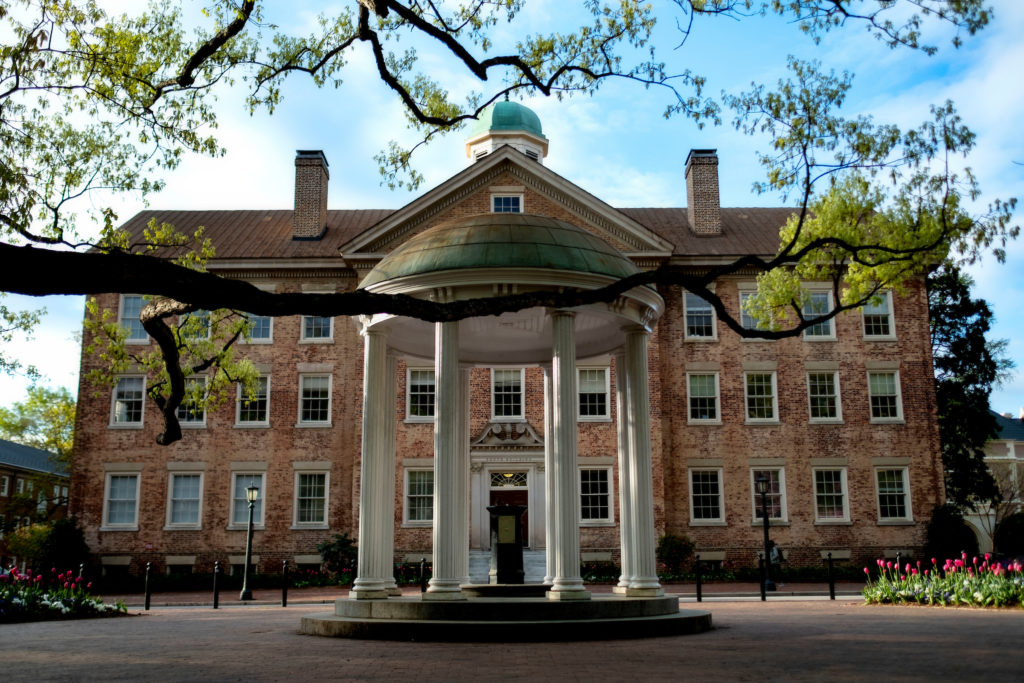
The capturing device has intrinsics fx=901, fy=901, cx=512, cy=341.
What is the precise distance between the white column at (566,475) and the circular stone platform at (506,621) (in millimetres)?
648

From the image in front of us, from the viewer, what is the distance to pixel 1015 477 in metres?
60.0

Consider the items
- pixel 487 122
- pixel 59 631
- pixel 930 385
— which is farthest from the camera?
pixel 487 122

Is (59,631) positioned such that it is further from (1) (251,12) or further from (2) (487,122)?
(2) (487,122)

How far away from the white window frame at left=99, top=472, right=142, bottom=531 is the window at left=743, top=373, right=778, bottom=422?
24.3m

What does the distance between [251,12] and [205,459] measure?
25.8 meters

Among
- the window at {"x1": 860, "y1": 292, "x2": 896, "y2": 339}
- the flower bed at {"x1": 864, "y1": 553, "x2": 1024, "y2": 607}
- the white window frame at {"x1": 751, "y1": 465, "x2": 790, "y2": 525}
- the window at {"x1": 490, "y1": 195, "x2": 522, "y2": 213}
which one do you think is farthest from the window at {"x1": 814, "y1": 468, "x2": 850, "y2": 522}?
the flower bed at {"x1": 864, "y1": 553, "x2": 1024, "y2": 607}

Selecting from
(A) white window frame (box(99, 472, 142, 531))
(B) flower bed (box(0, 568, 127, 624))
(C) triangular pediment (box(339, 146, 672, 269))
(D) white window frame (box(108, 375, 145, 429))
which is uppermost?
(C) triangular pediment (box(339, 146, 672, 269))

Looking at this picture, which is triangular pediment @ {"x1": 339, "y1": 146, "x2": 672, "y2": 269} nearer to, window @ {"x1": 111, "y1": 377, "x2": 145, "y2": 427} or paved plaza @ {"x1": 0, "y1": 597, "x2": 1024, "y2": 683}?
window @ {"x1": 111, "y1": 377, "x2": 145, "y2": 427}

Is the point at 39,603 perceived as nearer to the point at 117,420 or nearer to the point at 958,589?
the point at 958,589

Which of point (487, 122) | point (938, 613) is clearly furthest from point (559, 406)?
point (487, 122)

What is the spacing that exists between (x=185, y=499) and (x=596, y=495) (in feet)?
52.7

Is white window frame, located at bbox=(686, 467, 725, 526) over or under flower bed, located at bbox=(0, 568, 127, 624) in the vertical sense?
over

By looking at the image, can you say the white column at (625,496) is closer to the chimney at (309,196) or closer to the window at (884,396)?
the window at (884,396)

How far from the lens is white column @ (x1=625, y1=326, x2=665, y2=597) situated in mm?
14070
